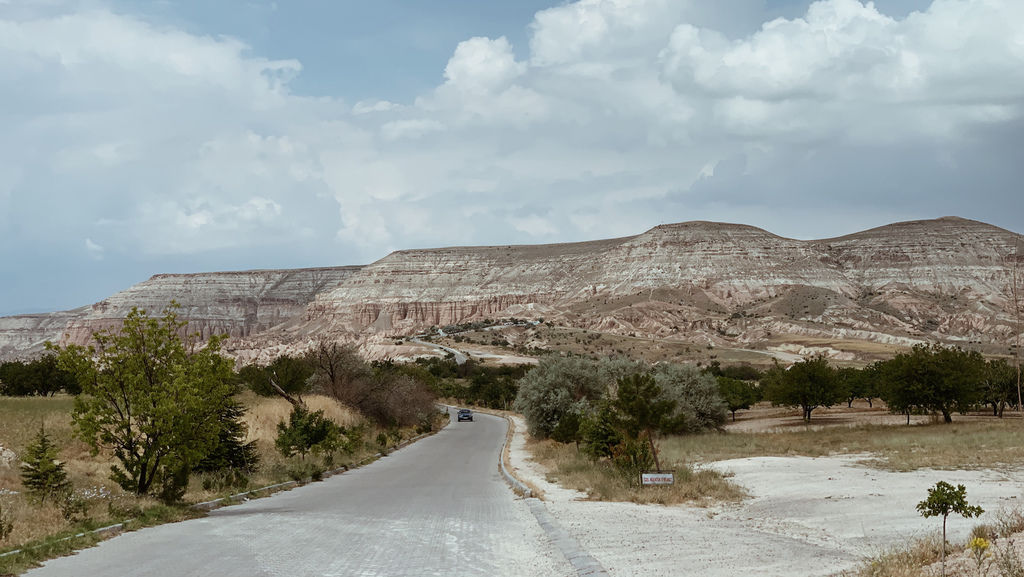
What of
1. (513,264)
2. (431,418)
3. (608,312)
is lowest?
(431,418)

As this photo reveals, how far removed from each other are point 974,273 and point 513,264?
85.4m

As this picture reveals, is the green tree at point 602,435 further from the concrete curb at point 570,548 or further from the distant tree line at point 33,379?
the distant tree line at point 33,379

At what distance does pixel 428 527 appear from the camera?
1218 cm

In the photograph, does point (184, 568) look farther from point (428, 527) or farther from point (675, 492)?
point (675, 492)

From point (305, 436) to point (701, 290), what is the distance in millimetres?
117448

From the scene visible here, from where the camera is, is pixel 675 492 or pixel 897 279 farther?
pixel 897 279

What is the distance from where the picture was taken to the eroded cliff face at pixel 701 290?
4601 inches

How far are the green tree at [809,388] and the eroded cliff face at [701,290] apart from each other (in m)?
51.9

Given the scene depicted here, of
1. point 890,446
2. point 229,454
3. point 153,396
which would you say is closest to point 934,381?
point 890,446

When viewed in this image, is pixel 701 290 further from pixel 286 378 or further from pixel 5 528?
pixel 5 528

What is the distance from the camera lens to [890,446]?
28906 mm

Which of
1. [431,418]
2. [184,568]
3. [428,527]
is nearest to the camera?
[184,568]

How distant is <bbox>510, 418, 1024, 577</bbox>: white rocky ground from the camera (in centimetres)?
895

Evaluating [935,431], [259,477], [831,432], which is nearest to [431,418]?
[831,432]
